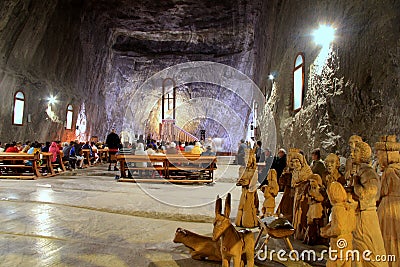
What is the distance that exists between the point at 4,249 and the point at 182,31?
19872 mm

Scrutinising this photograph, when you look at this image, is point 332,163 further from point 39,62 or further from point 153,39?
point 153,39

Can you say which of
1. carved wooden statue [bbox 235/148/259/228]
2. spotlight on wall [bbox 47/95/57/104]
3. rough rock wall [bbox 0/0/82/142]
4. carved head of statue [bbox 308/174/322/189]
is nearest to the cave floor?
carved wooden statue [bbox 235/148/259/228]

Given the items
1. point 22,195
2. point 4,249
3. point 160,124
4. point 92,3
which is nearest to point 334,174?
point 4,249

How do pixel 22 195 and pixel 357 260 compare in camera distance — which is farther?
pixel 22 195

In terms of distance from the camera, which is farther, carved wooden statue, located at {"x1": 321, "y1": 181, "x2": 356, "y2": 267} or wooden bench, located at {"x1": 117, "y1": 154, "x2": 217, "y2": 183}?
wooden bench, located at {"x1": 117, "y1": 154, "x2": 217, "y2": 183}

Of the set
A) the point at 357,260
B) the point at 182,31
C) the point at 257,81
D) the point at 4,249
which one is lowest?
the point at 4,249

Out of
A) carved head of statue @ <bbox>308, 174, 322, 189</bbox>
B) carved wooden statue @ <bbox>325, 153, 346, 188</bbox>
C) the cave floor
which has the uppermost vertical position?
carved wooden statue @ <bbox>325, 153, 346, 188</bbox>

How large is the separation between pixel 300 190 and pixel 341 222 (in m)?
1.33

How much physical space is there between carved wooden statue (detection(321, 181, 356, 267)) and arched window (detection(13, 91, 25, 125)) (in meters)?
13.5

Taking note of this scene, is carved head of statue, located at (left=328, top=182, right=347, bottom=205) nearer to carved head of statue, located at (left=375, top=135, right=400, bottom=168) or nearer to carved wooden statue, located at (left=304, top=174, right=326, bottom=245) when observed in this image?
carved head of statue, located at (left=375, top=135, right=400, bottom=168)

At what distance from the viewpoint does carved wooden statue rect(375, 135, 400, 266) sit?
7.06 ft

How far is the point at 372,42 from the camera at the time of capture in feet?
18.0

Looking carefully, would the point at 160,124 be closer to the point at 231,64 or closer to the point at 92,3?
the point at 231,64

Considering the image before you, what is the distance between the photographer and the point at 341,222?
6.27 ft
